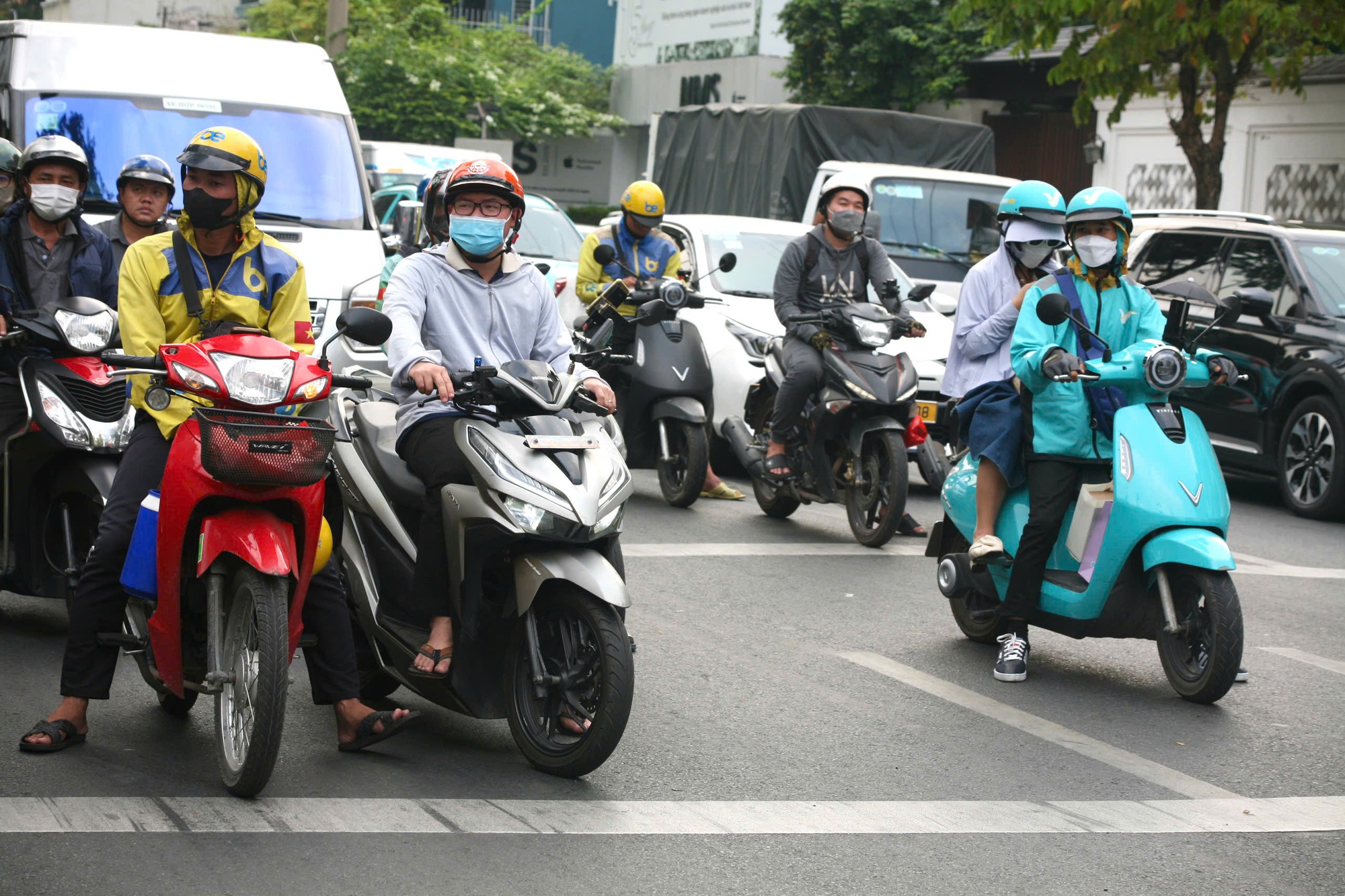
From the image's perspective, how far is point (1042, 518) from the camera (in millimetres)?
6582

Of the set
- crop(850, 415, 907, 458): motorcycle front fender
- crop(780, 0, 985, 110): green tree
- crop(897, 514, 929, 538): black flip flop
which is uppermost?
crop(780, 0, 985, 110): green tree

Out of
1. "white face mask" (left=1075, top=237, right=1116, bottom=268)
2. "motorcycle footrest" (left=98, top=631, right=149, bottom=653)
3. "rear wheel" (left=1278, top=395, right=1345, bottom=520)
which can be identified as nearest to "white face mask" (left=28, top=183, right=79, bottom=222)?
"motorcycle footrest" (left=98, top=631, right=149, bottom=653)

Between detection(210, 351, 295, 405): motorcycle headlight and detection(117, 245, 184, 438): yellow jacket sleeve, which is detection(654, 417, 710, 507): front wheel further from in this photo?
detection(210, 351, 295, 405): motorcycle headlight

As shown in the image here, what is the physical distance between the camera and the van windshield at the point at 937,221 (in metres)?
15.1

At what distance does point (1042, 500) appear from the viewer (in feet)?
21.6

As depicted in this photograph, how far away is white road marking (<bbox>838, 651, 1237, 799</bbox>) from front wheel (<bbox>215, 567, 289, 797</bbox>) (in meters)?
2.63

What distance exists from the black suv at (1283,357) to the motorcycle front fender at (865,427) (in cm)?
310

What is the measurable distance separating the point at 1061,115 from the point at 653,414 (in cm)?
2097

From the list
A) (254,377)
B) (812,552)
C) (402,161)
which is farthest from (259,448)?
(402,161)

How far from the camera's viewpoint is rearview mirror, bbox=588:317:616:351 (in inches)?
421

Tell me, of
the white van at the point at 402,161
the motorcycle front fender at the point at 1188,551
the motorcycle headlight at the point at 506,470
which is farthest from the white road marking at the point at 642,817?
the white van at the point at 402,161

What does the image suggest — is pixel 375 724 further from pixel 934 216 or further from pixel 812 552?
pixel 934 216

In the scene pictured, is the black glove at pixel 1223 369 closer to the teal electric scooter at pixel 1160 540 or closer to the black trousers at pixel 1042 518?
the teal electric scooter at pixel 1160 540

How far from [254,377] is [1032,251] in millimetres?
3944
